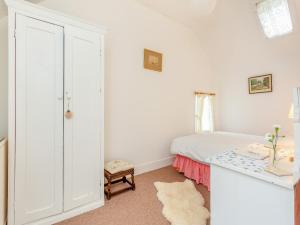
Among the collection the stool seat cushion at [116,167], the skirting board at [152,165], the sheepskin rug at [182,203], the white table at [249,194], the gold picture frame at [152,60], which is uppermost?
the gold picture frame at [152,60]

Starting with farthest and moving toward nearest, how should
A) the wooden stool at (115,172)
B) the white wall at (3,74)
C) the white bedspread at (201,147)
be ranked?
the white bedspread at (201,147) → the wooden stool at (115,172) → the white wall at (3,74)

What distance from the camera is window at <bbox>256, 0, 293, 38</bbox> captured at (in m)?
2.47

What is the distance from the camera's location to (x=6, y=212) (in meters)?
1.60

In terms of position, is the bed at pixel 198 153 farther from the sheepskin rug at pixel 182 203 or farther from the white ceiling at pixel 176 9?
the white ceiling at pixel 176 9

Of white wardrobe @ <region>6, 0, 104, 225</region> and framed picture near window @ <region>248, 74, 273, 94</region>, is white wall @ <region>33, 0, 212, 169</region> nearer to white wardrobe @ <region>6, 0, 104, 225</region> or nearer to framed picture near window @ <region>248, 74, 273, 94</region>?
white wardrobe @ <region>6, 0, 104, 225</region>

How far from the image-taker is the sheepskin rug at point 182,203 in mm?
1776

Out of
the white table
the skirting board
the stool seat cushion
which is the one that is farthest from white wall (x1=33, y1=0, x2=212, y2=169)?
the white table

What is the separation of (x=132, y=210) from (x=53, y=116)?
1368 millimetres

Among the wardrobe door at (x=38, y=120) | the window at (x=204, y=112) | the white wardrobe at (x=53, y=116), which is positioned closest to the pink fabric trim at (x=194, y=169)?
the window at (x=204, y=112)

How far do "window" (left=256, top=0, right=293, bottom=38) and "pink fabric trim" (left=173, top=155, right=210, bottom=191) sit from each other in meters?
2.52

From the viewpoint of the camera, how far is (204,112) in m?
4.19

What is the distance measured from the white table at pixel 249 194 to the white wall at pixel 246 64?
278 centimetres

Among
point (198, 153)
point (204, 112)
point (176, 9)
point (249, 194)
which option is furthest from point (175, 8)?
point (249, 194)

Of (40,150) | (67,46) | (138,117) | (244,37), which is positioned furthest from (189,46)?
(40,150)
